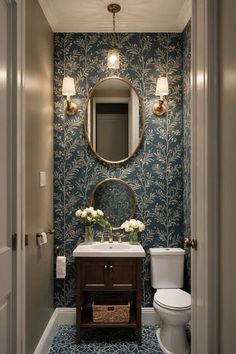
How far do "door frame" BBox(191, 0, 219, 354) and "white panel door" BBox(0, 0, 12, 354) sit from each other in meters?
1.01

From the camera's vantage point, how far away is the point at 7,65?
5.46 feet

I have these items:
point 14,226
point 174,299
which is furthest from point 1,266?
point 174,299

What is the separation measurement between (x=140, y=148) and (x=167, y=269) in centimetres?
118

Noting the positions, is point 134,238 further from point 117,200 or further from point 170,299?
point 170,299

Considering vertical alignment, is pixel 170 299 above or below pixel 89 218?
below

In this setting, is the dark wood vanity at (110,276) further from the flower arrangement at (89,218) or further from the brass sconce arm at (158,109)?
the brass sconce arm at (158,109)

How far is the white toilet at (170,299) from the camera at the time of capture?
7.88 feet

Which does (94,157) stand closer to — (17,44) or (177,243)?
(177,243)

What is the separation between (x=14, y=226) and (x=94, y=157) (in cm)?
145

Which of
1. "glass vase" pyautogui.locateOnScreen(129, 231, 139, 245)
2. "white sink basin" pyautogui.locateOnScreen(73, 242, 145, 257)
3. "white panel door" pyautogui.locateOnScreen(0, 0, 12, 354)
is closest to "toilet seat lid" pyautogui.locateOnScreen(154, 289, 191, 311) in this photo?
"white sink basin" pyautogui.locateOnScreen(73, 242, 145, 257)

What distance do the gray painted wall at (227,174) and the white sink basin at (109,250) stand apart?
1299 mm

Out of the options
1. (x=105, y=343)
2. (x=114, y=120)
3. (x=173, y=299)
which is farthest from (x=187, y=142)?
(x=105, y=343)

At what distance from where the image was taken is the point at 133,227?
9.50 ft

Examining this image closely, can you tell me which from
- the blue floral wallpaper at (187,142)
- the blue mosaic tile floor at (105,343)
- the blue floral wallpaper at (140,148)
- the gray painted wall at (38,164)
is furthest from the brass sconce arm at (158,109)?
the blue mosaic tile floor at (105,343)
